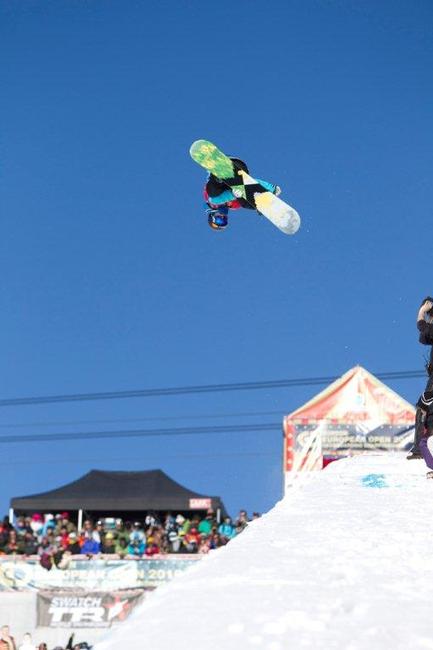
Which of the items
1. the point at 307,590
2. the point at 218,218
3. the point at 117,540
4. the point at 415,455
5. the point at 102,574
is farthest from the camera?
the point at 117,540

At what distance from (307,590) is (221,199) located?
11.0m

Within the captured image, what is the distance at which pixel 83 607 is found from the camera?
2156cm

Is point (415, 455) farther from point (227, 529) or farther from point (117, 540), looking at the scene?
point (117, 540)

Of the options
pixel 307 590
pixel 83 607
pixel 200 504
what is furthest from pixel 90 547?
pixel 307 590

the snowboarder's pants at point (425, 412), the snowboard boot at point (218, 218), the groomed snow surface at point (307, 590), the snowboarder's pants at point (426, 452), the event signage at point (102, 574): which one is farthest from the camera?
the event signage at point (102, 574)

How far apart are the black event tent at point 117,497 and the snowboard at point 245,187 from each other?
15119 millimetres

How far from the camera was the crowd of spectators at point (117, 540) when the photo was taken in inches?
904

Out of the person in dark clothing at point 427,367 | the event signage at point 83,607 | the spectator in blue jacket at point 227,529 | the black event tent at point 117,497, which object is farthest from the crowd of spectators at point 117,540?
the person in dark clothing at point 427,367

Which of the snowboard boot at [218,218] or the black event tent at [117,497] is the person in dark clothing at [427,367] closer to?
the snowboard boot at [218,218]

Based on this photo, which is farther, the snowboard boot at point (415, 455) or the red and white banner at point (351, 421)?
the red and white banner at point (351, 421)

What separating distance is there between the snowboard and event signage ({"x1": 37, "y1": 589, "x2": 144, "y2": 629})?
8769mm

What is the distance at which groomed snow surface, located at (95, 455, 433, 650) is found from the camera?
495 centimetres

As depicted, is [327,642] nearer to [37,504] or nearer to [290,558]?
[290,558]

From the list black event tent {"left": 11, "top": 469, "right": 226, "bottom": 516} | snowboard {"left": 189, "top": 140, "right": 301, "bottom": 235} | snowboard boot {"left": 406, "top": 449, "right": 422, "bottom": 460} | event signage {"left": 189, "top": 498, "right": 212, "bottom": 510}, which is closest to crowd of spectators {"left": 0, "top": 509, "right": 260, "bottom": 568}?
event signage {"left": 189, "top": 498, "right": 212, "bottom": 510}
